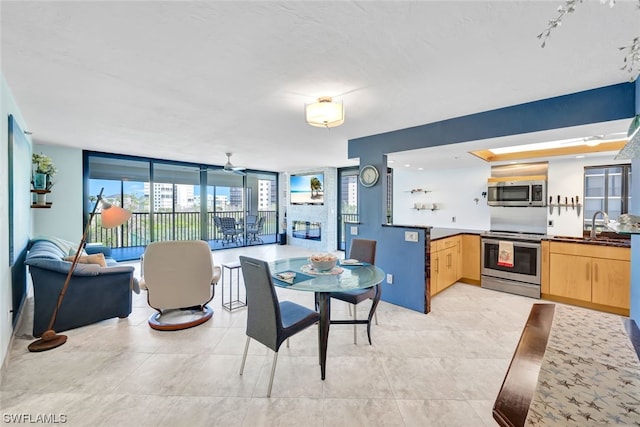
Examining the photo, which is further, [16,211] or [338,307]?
[338,307]

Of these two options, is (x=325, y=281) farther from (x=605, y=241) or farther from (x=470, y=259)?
(x=605, y=241)

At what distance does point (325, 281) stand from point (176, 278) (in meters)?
1.73

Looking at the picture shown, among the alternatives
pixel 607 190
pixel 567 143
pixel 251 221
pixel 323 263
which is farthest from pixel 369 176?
pixel 251 221

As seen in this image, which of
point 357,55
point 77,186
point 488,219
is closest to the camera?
point 357,55

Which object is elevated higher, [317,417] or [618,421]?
[618,421]

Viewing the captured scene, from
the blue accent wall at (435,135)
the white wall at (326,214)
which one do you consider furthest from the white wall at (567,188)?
the white wall at (326,214)

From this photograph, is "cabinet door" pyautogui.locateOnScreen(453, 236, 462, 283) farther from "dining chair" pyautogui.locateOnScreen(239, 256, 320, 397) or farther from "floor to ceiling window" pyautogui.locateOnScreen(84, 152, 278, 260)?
"floor to ceiling window" pyautogui.locateOnScreen(84, 152, 278, 260)

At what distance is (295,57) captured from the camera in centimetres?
186

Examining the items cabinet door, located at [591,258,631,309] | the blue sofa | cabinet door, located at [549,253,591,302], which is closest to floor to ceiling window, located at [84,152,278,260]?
the blue sofa

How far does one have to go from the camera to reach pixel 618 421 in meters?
0.72

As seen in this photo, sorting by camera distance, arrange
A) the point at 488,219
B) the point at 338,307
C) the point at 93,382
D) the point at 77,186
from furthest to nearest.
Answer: the point at 77,186 → the point at 488,219 → the point at 338,307 → the point at 93,382

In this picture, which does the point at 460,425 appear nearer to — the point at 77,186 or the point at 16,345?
the point at 16,345

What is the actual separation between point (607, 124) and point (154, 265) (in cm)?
448

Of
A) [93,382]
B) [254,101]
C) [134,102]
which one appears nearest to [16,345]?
[93,382]
